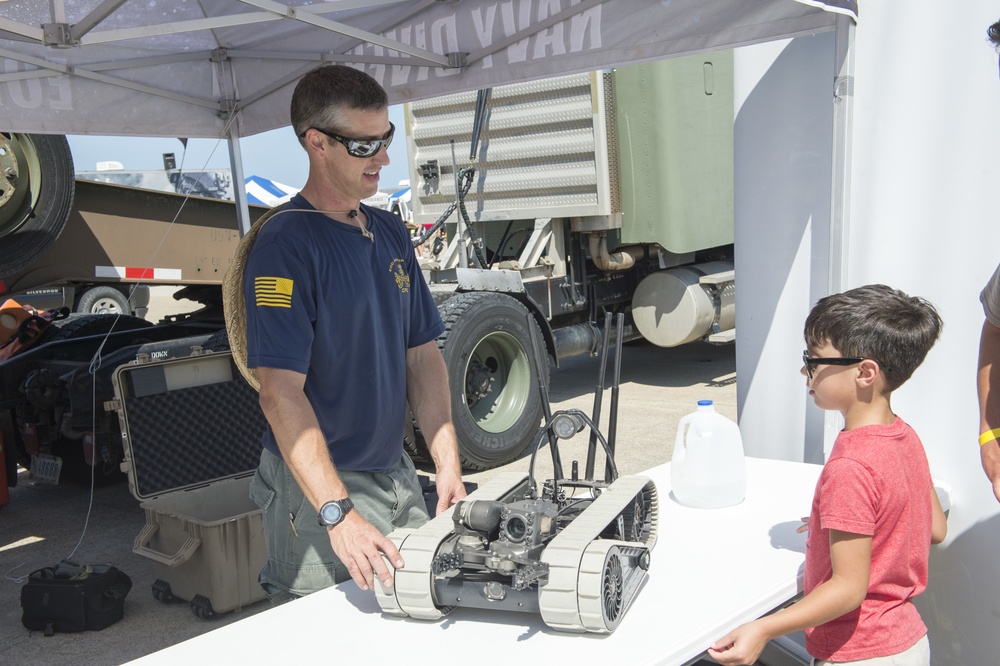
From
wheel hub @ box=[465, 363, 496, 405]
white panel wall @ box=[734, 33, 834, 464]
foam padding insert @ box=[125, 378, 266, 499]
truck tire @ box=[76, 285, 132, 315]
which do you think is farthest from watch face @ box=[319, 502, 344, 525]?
truck tire @ box=[76, 285, 132, 315]

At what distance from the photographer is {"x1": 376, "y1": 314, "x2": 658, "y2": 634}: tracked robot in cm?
164

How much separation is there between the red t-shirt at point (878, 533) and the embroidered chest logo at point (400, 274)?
1139 mm

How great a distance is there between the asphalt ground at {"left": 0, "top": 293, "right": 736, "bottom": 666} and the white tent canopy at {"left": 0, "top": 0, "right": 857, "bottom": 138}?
2.13 m

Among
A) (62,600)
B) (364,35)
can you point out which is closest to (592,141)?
(364,35)

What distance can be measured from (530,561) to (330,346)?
756mm

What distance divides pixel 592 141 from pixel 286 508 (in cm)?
480

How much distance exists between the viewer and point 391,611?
1.83m

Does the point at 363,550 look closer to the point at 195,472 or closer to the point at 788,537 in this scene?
the point at 788,537

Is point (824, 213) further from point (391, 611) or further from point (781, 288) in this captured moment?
point (391, 611)

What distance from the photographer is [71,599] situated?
3.77m

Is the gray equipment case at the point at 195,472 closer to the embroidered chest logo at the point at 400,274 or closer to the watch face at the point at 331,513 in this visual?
the embroidered chest logo at the point at 400,274

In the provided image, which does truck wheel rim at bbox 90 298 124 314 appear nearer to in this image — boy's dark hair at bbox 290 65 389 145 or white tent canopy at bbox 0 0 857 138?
white tent canopy at bbox 0 0 857 138

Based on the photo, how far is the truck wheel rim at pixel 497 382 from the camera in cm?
563

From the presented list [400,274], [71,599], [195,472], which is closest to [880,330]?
[400,274]
